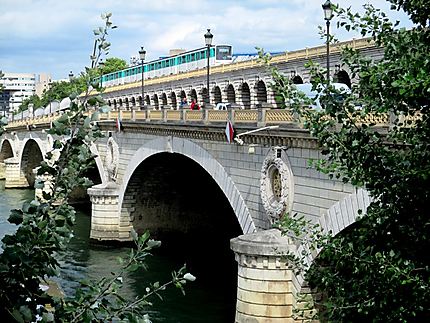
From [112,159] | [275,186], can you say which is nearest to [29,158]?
[112,159]

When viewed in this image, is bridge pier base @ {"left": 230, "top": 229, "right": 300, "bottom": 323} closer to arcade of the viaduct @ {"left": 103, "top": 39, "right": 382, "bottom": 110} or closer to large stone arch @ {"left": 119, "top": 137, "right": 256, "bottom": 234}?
large stone arch @ {"left": 119, "top": 137, "right": 256, "bottom": 234}

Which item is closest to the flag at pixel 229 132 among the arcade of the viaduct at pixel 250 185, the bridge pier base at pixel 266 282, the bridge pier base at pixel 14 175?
the arcade of the viaduct at pixel 250 185

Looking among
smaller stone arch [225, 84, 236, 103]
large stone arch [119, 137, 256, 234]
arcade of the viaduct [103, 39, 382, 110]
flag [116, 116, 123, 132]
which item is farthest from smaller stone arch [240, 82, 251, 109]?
large stone arch [119, 137, 256, 234]

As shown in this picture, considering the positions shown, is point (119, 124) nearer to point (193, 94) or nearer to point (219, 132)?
point (219, 132)

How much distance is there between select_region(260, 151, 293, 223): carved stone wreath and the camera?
2192 cm

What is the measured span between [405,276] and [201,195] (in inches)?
1347

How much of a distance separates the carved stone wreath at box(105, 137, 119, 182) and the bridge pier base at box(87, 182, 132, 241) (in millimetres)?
1242

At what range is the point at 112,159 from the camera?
41781 millimetres

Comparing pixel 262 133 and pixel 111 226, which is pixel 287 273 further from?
pixel 111 226

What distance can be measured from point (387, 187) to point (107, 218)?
31899mm

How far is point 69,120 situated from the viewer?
5398 mm

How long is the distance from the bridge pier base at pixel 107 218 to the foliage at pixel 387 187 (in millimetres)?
30392

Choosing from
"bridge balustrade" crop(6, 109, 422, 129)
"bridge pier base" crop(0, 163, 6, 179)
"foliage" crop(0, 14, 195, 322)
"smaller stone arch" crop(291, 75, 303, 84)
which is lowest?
"bridge pier base" crop(0, 163, 6, 179)

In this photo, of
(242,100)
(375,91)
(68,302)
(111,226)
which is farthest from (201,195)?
(68,302)
